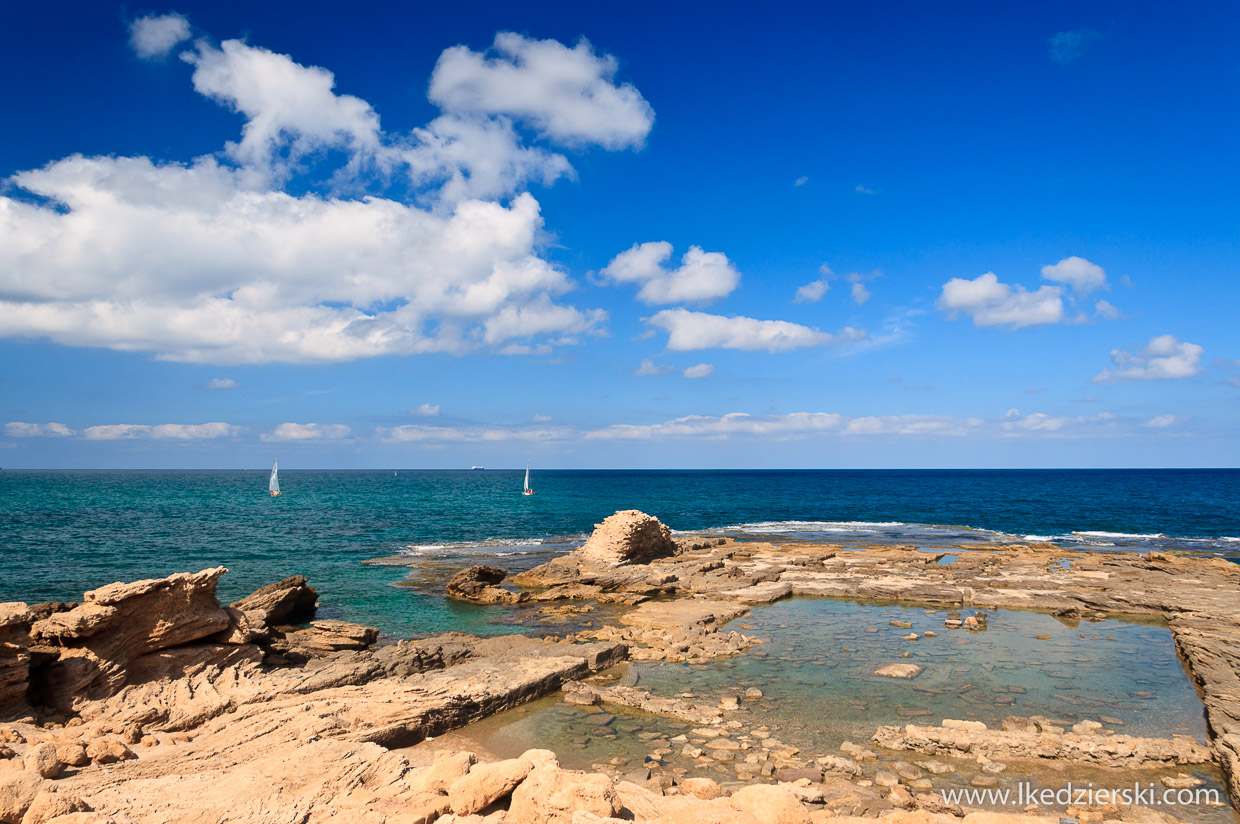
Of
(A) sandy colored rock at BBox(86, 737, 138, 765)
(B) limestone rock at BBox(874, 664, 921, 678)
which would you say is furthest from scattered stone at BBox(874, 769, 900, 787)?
(A) sandy colored rock at BBox(86, 737, 138, 765)

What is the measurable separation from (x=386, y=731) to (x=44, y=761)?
4445mm

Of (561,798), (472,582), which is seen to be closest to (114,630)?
(561,798)

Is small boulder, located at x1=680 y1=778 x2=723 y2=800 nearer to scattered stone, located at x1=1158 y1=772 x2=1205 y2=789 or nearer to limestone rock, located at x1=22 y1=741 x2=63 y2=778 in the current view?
scattered stone, located at x1=1158 y1=772 x2=1205 y2=789

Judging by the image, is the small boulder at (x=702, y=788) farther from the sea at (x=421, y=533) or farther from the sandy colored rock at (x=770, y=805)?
the sea at (x=421, y=533)

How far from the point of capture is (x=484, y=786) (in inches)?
277

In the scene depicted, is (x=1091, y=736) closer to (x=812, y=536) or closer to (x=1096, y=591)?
(x=1096, y=591)

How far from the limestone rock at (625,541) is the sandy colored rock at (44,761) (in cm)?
2204

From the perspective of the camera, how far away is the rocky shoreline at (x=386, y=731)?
7.03m

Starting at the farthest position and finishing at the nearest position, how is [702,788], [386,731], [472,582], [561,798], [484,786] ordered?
[472,582] → [386,731] → [702,788] → [484,786] → [561,798]

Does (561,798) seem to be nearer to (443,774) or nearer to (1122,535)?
(443,774)

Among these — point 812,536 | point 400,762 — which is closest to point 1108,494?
point 812,536

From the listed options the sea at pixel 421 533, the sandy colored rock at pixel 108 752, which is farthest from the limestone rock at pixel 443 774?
the sea at pixel 421 533

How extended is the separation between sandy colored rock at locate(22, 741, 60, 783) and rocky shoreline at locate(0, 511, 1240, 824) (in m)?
0.04

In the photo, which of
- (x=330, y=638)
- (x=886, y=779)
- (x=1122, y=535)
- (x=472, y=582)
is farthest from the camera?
(x=1122, y=535)
